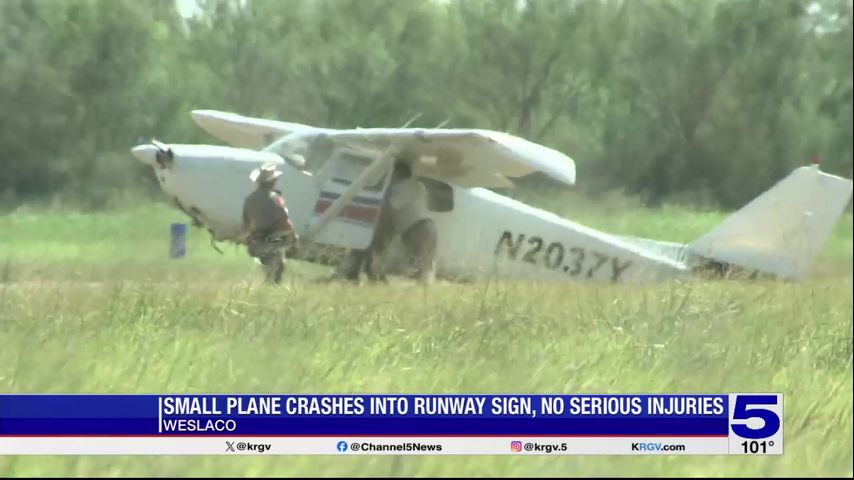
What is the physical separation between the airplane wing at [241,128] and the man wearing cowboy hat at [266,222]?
2.14m

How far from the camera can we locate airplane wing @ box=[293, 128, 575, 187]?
21.7 feet

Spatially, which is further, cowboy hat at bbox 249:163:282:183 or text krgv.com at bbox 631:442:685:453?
cowboy hat at bbox 249:163:282:183

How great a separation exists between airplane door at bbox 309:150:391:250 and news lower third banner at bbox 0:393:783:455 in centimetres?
451

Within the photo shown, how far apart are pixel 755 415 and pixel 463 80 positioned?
29.8 ft

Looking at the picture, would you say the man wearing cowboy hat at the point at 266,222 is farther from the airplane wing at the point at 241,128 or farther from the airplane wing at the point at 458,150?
the airplane wing at the point at 241,128

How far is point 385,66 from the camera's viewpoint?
12594mm

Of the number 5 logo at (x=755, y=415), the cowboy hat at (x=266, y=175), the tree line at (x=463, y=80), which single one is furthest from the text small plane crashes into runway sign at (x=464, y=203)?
the number 5 logo at (x=755, y=415)

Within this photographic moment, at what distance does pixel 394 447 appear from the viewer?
8.00 feet

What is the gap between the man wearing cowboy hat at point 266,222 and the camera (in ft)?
20.0

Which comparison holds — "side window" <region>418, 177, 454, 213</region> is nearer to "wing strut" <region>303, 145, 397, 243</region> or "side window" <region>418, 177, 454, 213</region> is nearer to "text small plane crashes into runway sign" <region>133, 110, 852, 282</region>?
"text small plane crashes into runway sign" <region>133, 110, 852, 282</region>

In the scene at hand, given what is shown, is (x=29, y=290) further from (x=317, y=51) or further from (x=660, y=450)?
(x=317, y=51)

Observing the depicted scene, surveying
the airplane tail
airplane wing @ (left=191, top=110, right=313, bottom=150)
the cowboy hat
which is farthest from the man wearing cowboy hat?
the airplane tail

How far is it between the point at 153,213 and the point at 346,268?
1.53 metres

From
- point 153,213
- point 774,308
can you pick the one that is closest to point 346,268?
point 153,213
